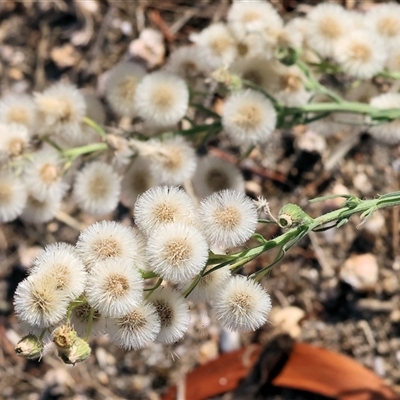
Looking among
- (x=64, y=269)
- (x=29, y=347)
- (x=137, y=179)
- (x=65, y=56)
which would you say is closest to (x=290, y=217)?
(x=64, y=269)

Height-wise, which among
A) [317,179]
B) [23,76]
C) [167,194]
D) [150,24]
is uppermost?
[167,194]

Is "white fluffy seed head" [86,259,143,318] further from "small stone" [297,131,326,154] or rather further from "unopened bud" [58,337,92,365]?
"small stone" [297,131,326,154]

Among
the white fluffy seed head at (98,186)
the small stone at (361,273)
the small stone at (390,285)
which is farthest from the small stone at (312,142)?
the white fluffy seed head at (98,186)

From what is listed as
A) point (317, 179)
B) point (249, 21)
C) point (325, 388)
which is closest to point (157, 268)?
point (249, 21)

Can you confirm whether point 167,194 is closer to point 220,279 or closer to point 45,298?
point 220,279

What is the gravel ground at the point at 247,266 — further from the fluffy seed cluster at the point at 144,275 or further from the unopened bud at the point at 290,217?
the unopened bud at the point at 290,217
